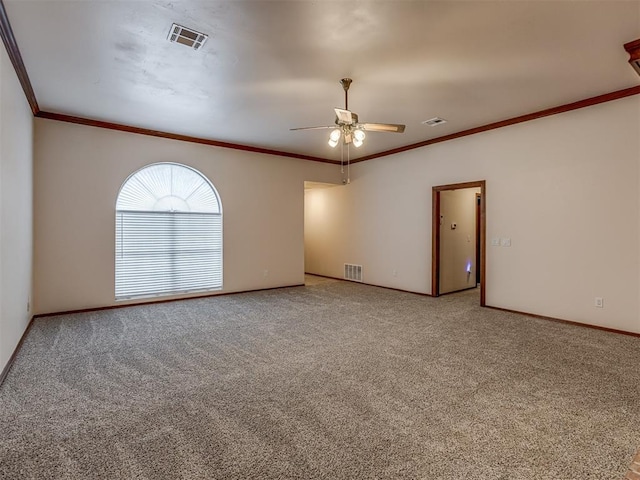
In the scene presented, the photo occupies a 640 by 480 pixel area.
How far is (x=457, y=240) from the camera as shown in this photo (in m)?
6.77

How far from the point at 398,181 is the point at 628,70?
3.74 m

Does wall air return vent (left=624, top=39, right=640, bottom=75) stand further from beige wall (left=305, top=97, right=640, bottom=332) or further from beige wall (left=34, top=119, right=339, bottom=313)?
beige wall (left=34, top=119, right=339, bottom=313)

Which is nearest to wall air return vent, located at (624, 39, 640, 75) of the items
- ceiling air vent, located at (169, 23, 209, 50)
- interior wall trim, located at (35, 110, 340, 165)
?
ceiling air vent, located at (169, 23, 209, 50)

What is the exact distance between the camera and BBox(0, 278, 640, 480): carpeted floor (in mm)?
1844

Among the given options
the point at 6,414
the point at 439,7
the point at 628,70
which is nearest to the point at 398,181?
the point at 628,70

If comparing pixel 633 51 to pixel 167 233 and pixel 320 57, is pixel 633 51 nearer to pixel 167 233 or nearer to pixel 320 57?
pixel 320 57

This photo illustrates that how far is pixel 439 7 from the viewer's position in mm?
2514

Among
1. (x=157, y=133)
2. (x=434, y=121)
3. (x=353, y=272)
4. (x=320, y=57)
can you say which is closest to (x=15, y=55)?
(x=157, y=133)

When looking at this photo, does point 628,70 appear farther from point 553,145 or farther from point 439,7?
point 439,7

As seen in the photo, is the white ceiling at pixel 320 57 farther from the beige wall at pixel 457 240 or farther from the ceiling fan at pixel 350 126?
the beige wall at pixel 457 240

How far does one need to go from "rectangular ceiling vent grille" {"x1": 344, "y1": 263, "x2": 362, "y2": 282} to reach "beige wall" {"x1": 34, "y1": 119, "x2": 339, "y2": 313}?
7.67ft

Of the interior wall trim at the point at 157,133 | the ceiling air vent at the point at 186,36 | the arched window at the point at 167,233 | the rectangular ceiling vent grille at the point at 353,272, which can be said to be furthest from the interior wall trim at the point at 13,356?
the rectangular ceiling vent grille at the point at 353,272

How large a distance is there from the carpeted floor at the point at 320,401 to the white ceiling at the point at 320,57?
2.86 m

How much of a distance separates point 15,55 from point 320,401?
159 inches
